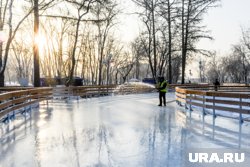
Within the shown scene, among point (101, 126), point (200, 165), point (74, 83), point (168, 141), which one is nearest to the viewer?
point (200, 165)

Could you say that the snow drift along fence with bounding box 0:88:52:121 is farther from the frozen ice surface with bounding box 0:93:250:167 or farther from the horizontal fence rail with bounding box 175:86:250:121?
the horizontal fence rail with bounding box 175:86:250:121

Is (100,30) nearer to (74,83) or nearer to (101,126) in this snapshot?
(74,83)

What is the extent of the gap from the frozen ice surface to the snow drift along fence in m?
0.58

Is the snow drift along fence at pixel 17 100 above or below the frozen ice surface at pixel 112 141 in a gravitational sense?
above

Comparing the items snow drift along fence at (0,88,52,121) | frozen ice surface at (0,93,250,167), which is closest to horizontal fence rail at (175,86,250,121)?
frozen ice surface at (0,93,250,167)

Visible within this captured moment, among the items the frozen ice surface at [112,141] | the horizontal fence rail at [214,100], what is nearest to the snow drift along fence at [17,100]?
the frozen ice surface at [112,141]

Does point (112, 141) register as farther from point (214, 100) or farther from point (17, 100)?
point (17, 100)

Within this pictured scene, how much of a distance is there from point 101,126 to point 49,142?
280 centimetres

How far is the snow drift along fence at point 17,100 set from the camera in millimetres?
11546

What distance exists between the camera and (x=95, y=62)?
6081 cm

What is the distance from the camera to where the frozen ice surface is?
251 inches

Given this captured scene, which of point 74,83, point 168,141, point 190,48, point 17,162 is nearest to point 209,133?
point 168,141

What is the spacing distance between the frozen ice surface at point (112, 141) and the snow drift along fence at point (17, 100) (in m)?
0.58

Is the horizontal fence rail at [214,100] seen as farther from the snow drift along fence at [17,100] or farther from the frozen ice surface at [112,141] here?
the snow drift along fence at [17,100]
